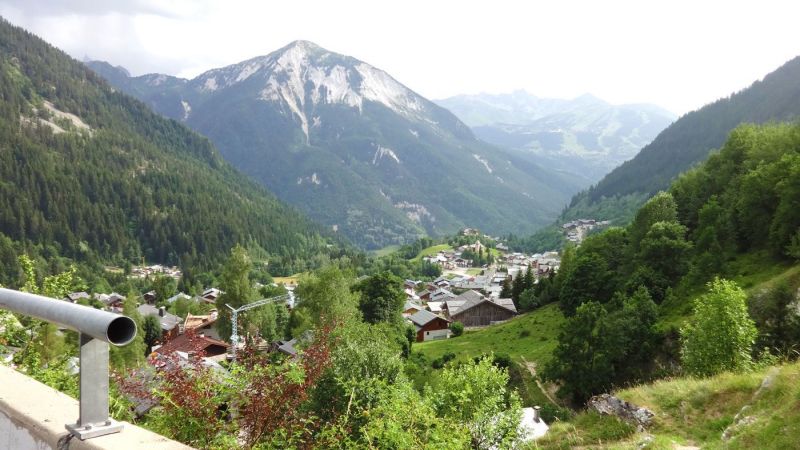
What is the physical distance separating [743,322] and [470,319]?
63496mm

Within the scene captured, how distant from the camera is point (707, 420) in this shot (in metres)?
14.1

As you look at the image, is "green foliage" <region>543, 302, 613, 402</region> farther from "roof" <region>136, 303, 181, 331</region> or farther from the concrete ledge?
"roof" <region>136, 303, 181, 331</region>

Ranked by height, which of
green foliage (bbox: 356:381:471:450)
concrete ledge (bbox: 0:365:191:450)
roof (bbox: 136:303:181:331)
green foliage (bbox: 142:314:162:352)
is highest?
concrete ledge (bbox: 0:365:191:450)

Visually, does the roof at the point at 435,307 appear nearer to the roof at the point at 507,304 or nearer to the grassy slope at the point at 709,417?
the roof at the point at 507,304

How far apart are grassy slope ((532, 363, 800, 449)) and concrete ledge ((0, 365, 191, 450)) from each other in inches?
447

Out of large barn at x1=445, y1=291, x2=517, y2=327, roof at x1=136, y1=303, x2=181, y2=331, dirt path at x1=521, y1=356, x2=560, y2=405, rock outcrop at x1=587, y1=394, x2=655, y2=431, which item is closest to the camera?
rock outcrop at x1=587, y1=394, x2=655, y2=431

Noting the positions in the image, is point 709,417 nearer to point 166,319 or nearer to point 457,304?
point 457,304

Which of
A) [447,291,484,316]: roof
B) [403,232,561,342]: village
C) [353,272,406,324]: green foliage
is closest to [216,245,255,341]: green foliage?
[353,272,406,324]: green foliage

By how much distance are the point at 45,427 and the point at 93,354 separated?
809 mm

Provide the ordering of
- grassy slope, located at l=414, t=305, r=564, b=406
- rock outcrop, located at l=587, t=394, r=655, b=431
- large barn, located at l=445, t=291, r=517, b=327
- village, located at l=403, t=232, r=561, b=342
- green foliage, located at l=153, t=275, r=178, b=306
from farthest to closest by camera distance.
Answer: green foliage, located at l=153, t=275, r=178, b=306
large barn, located at l=445, t=291, r=517, b=327
village, located at l=403, t=232, r=561, b=342
grassy slope, located at l=414, t=305, r=564, b=406
rock outcrop, located at l=587, t=394, r=655, b=431

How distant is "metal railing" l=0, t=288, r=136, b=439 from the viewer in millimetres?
3445

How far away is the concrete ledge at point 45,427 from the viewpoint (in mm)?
3660

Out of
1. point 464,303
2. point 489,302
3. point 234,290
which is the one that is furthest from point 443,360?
point 464,303

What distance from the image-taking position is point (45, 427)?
388cm
